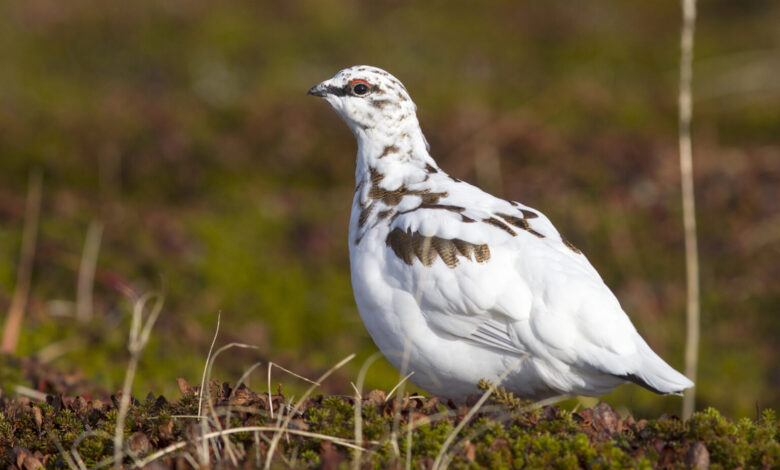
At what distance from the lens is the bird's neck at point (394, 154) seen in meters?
4.94

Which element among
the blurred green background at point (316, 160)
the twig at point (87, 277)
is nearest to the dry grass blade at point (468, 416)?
the blurred green background at point (316, 160)

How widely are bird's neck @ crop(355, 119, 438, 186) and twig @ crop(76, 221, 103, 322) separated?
13.1ft

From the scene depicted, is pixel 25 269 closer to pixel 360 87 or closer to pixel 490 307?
pixel 360 87

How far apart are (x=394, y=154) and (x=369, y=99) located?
0.35 metres

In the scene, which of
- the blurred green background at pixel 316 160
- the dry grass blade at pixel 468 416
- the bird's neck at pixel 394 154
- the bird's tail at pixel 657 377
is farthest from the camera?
the blurred green background at pixel 316 160

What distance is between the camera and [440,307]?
4148mm

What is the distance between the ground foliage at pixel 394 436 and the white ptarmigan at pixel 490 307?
0.19 metres

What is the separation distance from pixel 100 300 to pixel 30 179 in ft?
12.3

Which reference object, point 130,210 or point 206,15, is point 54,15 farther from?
point 130,210

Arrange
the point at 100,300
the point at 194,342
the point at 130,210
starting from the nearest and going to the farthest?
the point at 194,342 < the point at 100,300 < the point at 130,210

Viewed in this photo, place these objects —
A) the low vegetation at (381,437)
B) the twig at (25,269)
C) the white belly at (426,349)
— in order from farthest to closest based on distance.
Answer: the twig at (25,269) < the white belly at (426,349) < the low vegetation at (381,437)

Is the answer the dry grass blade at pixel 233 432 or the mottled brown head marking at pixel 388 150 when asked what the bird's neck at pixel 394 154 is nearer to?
the mottled brown head marking at pixel 388 150

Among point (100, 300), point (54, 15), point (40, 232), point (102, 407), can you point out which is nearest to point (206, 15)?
point (54, 15)

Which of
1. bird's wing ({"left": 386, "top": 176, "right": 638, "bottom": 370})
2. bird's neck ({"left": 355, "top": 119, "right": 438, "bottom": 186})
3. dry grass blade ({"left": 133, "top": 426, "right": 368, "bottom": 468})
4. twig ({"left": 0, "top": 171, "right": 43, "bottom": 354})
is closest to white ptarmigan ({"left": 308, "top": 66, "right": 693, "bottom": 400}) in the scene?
bird's wing ({"left": 386, "top": 176, "right": 638, "bottom": 370})
